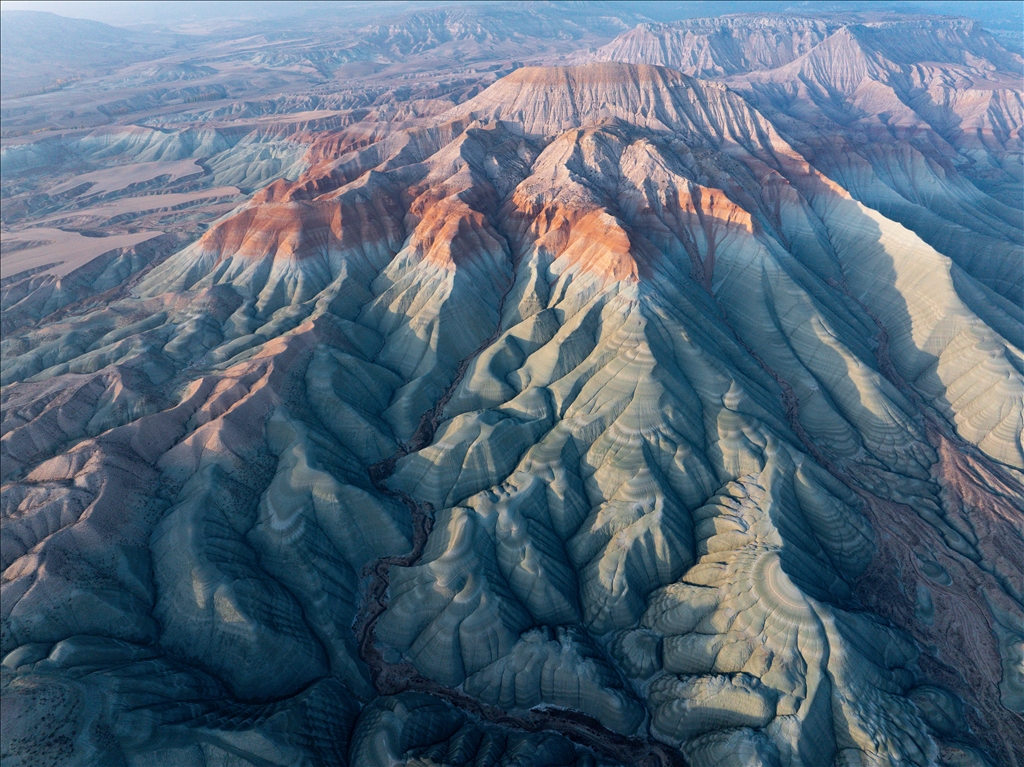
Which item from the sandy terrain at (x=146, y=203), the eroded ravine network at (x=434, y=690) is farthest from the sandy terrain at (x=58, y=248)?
the eroded ravine network at (x=434, y=690)

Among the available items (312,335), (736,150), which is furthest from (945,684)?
(736,150)

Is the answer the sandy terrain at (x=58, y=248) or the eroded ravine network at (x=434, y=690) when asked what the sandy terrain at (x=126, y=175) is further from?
the eroded ravine network at (x=434, y=690)

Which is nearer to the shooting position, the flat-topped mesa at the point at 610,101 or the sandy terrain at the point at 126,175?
the flat-topped mesa at the point at 610,101

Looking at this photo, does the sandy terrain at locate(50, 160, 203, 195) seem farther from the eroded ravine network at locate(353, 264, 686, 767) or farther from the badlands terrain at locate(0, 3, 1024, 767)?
the eroded ravine network at locate(353, 264, 686, 767)

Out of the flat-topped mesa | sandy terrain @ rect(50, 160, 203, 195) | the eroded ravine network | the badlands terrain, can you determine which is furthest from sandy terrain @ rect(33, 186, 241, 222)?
the eroded ravine network

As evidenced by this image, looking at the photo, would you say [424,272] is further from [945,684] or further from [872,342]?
[945,684]
